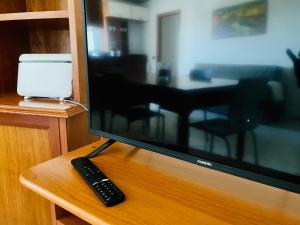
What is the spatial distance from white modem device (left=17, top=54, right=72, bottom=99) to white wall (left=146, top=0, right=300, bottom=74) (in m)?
0.49

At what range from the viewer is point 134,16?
881mm

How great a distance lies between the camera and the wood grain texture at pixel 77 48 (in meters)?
1.07

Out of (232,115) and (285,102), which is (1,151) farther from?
(285,102)

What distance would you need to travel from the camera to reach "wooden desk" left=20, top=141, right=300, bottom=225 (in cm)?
68

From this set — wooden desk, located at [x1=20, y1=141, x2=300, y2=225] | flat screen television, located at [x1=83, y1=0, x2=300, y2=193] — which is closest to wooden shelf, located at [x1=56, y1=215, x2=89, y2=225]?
wooden desk, located at [x1=20, y1=141, x2=300, y2=225]

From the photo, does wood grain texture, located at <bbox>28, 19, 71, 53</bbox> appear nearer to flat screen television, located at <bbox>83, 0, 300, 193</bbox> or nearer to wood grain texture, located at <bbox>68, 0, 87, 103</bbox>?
wood grain texture, located at <bbox>68, 0, 87, 103</bbox>

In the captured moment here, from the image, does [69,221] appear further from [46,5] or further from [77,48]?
[46,5]

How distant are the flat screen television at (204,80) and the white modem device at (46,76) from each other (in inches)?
7.8

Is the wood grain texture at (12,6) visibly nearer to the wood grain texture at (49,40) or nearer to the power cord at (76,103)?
the wood grain texture at (49,40)

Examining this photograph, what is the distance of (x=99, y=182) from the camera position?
82 cm

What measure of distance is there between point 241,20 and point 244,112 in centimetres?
24

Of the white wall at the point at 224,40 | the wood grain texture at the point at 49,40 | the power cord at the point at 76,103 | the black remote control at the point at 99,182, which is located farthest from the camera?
the wood grain texture at the point at 49,40

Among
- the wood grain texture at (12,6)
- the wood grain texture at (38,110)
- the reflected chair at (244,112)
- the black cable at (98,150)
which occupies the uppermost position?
the wood grain texture at (12,6)

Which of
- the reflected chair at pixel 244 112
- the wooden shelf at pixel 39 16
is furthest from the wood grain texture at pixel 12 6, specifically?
the reflected chair at pixel 244 112
